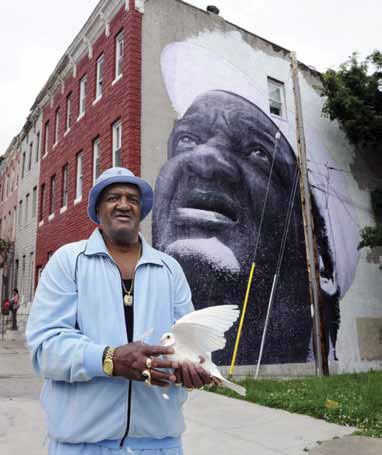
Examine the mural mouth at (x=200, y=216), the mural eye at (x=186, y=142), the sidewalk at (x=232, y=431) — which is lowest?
the sidewalk at (x=232, y=431)

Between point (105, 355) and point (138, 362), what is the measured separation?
0.15 m

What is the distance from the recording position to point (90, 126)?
1580cm

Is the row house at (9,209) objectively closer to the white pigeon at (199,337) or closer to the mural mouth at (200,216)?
the mural mouth at (200,216)

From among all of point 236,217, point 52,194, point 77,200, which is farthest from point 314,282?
point 52,194

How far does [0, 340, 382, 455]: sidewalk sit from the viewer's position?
5.03 m

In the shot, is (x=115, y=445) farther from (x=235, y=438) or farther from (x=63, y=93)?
(x=63, y=93)

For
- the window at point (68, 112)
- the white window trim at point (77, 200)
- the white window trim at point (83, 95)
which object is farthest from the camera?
the window at point (68, 112)

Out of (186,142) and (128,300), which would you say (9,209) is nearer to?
(186,142)

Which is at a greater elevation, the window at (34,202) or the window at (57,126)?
the window at (57,126)

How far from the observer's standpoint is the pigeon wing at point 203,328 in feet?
6.57

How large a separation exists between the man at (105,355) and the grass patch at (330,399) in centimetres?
439

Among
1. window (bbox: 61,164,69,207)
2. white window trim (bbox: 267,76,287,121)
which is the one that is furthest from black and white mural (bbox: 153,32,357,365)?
window (bbox: 61,164,69,207)

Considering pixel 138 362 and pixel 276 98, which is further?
pixel 276 98

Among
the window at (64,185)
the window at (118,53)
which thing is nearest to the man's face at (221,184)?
the window at (118,53)
